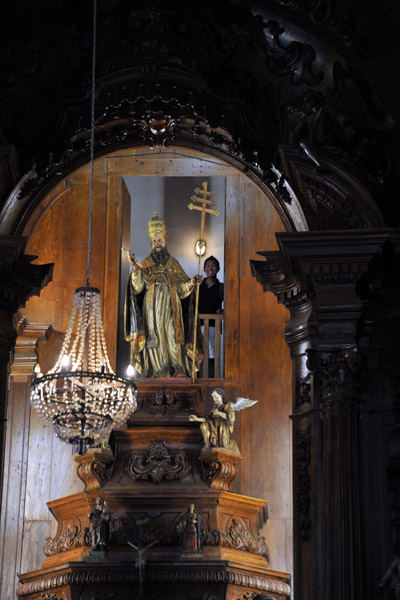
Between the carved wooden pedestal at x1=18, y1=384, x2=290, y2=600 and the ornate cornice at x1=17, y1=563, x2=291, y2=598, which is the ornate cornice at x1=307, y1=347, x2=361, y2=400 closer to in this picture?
the carved wooden pedestal at x1=18, y1=384, x2=290, y2=600

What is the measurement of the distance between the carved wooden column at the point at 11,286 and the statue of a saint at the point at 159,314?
2.01m

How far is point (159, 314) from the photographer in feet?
41.2

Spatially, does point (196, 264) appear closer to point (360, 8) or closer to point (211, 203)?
point (211, 203)

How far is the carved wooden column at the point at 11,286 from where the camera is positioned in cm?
1001

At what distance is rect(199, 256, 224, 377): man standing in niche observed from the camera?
13172mm

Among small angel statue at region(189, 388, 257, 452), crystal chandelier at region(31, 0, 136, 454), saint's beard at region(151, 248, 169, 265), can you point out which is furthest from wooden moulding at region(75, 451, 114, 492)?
saint's beard at region(151, 248, 169, 265)

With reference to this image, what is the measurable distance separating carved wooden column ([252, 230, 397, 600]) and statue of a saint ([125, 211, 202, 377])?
8.48 feet

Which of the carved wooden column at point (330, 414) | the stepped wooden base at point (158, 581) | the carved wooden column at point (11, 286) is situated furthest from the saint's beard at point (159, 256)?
the stepped wooden base at point (158, 581)

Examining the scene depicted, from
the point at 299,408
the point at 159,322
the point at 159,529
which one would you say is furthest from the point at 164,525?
the point at 159,322

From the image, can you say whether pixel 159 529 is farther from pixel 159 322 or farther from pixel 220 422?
pixel 159 322

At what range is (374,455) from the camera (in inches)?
380

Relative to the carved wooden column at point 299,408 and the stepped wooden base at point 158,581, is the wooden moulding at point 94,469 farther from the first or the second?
the carved wooden column at point 299,408

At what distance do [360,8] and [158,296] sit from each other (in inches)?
156

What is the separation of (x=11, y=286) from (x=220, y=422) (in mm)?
2576
